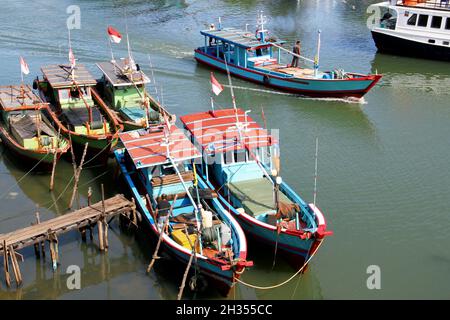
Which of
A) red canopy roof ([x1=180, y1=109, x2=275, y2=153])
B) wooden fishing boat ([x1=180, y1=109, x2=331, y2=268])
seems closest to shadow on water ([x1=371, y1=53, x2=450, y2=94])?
red canopy roof ([x1=180, y1=109, x2=275, y2=153])

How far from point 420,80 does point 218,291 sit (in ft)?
105

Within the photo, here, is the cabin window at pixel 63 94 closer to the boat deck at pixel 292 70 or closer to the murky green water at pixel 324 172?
the murky green water at pixel 324 172

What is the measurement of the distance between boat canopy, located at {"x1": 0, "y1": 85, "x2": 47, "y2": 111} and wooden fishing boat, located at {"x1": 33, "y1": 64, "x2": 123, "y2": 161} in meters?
1.32

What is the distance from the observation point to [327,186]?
92.3 ft

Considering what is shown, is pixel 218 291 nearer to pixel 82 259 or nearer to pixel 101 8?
pixel 82 259

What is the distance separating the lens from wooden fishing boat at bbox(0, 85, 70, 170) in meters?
28.7

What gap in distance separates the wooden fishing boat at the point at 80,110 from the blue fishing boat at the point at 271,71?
950 centimetres

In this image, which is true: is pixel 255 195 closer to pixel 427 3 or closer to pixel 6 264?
pixel 6 264

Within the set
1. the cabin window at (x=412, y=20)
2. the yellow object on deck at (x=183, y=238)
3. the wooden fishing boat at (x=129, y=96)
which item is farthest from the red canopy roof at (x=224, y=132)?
the cabin window at (x=412, y=20)

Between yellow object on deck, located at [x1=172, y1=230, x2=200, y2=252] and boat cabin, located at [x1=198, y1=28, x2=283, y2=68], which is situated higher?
boat cabin, located at [x1=198, y1=28, x2=283, y2=68]

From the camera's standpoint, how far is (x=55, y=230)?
70.6 feet

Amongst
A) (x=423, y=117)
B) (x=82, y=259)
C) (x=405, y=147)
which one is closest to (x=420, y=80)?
(x=423, y=117)

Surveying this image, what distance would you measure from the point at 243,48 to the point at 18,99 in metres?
17.1

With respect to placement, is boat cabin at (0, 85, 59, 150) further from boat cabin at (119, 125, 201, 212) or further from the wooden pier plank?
the wooden pier plank
